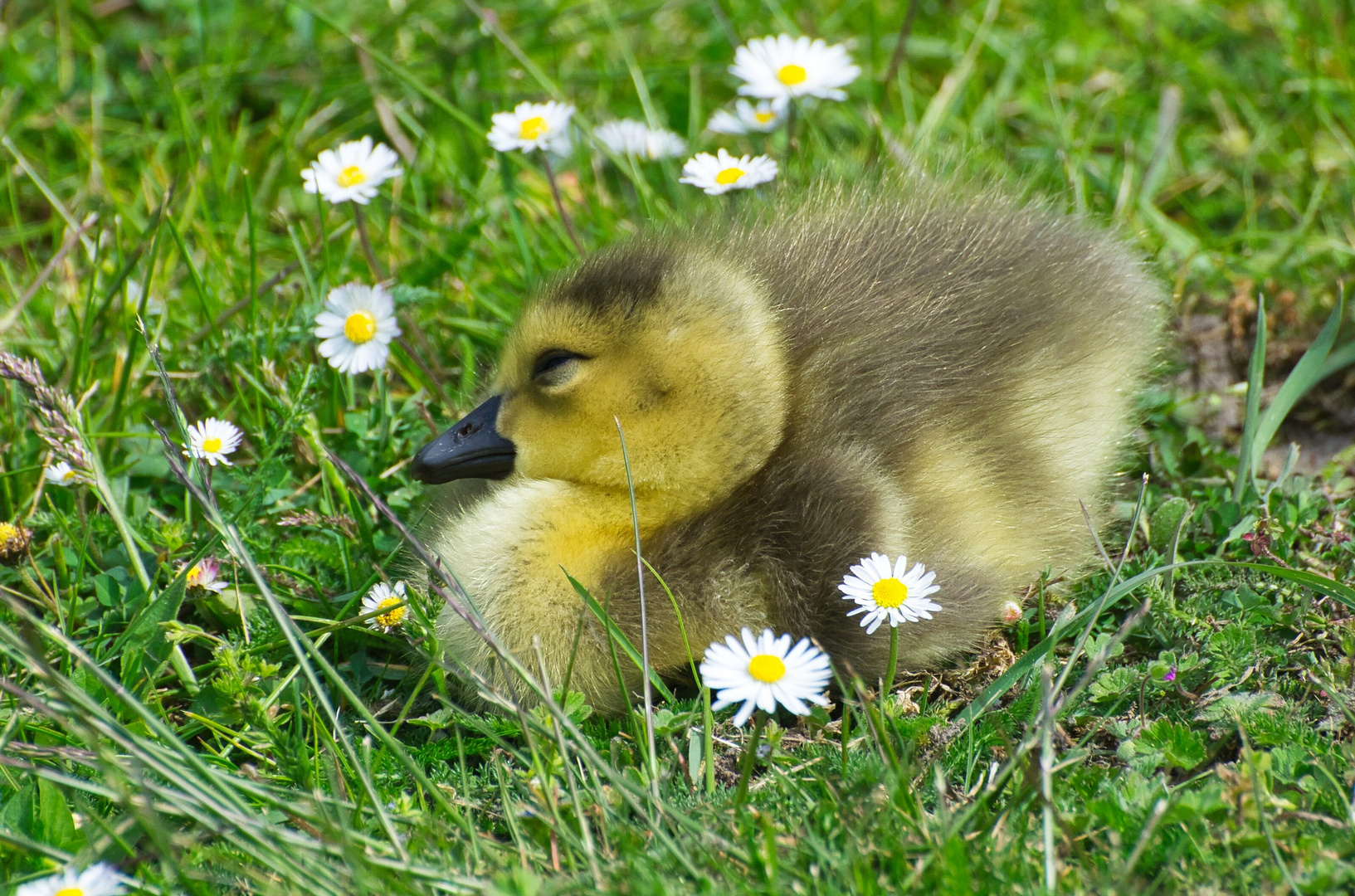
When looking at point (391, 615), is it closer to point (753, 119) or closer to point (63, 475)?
point (63, 475)

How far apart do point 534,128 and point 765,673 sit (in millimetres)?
1419

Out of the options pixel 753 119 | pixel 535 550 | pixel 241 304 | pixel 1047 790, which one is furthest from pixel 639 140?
pixel 1047 790

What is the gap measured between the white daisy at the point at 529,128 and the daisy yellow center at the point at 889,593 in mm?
1309

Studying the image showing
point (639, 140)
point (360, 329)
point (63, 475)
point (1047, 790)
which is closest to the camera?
point (1047, 790)

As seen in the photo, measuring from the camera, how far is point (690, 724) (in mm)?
1772

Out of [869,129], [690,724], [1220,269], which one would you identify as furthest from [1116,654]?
[869,129]

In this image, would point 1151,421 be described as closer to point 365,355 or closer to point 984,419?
point 984,419

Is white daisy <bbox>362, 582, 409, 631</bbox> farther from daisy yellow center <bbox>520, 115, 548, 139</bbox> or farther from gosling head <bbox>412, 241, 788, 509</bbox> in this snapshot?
daisy yellow center <bbox>520, 115, 548, 139</bbox>

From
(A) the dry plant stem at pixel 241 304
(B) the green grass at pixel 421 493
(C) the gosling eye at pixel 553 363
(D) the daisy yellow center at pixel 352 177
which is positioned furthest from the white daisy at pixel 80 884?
(D) the daisy yellow center at pixel 352 177

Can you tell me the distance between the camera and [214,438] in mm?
2152

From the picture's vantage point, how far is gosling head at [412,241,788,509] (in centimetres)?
190

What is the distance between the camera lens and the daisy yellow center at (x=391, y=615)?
1.93 m

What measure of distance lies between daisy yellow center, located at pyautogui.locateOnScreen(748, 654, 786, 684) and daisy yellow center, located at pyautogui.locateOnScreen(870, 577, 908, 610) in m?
0.17

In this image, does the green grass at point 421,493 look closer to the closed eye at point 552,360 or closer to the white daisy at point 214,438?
the white daisy at point 214,438
